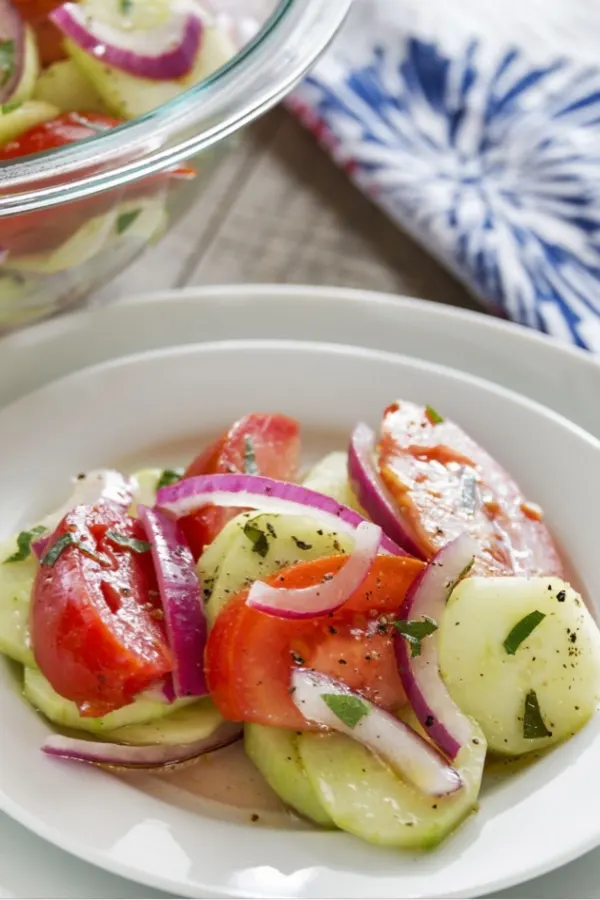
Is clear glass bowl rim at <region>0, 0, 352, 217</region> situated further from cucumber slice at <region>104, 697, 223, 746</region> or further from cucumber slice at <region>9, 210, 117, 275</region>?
cucumber slice at <region>104, 697, 223, 746</region>

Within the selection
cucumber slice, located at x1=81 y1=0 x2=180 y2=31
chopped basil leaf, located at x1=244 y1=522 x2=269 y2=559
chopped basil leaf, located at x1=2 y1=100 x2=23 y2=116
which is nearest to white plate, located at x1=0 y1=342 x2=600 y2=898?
chopped basil leaf, located at x1=244 y1=522 x2=269 y2=559

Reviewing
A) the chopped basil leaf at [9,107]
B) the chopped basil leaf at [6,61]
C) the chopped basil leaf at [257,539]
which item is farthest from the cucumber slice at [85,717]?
the chopped basil leaf at [6,61]

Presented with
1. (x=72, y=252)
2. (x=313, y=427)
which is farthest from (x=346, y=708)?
(x=72, y=252)

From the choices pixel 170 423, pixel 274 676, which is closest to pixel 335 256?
pixel 170 423

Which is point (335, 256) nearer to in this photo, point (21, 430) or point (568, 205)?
point (568, 205)

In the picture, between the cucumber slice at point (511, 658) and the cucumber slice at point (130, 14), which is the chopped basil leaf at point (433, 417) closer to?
the cucumber slice at point (511, 658)

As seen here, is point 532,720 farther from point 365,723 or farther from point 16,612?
point 16,612
